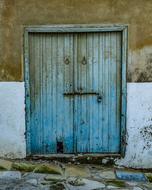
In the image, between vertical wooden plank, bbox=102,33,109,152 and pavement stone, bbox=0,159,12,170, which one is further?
vertical wooden plank, bbox=102,33,109,152

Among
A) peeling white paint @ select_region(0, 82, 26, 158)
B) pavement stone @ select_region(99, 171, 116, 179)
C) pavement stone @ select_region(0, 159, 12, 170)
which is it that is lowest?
pavement stone @ select_region(99, 171, 116, 179)

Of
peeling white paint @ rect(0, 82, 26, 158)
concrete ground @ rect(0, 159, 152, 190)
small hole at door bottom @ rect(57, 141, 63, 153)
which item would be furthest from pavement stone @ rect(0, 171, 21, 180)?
small hole at door bottom @ rect(57, 141, 63, 153)

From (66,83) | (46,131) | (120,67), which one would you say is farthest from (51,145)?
(120,67)

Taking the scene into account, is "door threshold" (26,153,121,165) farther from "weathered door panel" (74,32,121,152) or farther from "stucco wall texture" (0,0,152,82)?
"stucco wall texture" (0,0,152,82)

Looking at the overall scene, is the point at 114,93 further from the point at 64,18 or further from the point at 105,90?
the point at 64,18

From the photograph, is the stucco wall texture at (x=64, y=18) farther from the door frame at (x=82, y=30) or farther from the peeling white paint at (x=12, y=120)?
the peeling white paint at (x=12, y=120)

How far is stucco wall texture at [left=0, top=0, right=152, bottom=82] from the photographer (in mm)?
8336

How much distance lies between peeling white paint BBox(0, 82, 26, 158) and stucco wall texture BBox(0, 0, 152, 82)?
0.62 feet

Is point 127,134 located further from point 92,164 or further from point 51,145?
point 51,145

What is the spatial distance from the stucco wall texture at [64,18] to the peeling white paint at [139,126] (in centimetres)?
60

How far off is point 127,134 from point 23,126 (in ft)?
5.89

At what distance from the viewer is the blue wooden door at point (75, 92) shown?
8.52 m

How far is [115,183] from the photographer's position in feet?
25.7

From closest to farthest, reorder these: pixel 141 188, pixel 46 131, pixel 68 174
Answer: pixel 141 188 < pixel 68 174 < pixel 46 131
